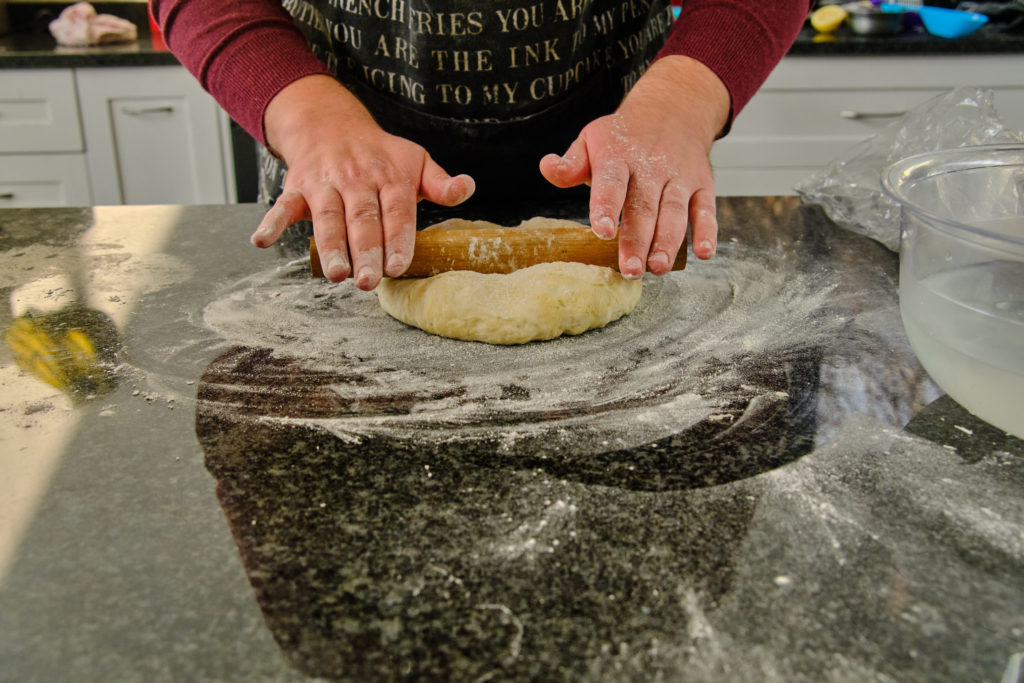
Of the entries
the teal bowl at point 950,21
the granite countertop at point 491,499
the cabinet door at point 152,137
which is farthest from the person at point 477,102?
the teal bowl at point 950,21

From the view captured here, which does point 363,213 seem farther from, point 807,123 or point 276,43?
point 807,123

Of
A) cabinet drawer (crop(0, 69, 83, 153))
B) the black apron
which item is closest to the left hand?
the black apron

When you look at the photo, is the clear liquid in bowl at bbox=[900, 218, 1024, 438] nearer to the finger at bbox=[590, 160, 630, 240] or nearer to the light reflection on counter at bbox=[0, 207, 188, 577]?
the finger at bbox=[590, 160, 630, 240]

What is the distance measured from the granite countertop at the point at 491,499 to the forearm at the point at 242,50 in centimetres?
30

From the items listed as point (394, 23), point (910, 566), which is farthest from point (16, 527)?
point (394, 23)

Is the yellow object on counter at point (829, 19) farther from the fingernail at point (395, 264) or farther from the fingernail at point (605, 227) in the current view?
the fingernail at point (395, 264)

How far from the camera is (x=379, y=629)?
0.47m

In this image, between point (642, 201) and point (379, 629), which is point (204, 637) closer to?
point (379, 629)

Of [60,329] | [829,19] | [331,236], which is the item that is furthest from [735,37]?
[829,19]

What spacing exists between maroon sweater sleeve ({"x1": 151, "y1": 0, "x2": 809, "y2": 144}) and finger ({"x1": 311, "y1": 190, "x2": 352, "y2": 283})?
282mm

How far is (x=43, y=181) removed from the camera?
241cm

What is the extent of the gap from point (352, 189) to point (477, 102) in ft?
1.36

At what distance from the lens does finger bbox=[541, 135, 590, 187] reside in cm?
89

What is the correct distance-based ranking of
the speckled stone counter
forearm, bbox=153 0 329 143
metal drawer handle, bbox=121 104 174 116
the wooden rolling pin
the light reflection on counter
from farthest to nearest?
metal drawer handle, bbox=121 104 174 116, the speckled stone counter, forearm, bbox=153 0 329 143, the wooden rolling pin, the light reflection on counter
